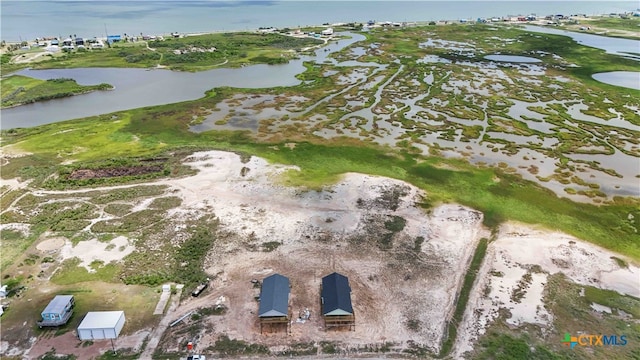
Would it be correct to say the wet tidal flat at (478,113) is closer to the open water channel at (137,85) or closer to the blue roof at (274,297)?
the open water channel at (137,85)

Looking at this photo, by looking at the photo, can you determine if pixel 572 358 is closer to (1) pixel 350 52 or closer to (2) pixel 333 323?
(2) pixel 333 323

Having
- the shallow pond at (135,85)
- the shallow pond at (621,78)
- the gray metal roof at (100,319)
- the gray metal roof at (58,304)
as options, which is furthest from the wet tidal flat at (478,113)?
the gray metal roof at (100,319)

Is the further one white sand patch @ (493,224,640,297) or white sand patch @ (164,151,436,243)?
white sand patch @ (164,151,436,243)

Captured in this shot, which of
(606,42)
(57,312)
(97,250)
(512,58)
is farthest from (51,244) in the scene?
(606,42)

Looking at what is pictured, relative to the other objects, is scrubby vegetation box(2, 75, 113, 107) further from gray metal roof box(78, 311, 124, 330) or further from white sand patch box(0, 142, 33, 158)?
gray metal roof box(78, 311, 124, 330)

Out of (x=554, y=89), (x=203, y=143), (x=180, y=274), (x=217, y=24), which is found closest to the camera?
(x=180, y=274)

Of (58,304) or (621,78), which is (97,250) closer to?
(58,304)

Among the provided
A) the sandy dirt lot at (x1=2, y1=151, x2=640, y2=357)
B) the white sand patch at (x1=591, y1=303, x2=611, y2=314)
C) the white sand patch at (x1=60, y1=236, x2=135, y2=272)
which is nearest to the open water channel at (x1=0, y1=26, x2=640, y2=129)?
the sandy dirt lot at (x1=2, y1=151, x2=640, y2=357)

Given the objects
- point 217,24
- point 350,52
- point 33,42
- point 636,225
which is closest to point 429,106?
point 636,225
